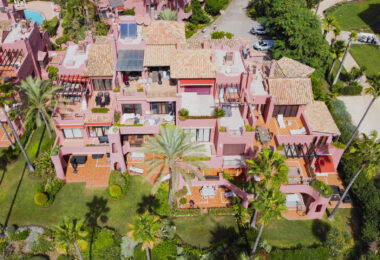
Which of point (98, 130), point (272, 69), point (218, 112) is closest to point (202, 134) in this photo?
point (218, 112)

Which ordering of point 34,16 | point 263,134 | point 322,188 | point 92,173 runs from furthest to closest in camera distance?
1. point 34,16
2. point 92,173
3. point 263,134
4. point 322,188

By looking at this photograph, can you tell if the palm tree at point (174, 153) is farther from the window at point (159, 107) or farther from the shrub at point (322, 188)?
the shrub at point (322, 188)

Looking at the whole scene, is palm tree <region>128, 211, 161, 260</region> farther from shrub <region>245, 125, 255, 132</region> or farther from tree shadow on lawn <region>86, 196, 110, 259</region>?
shrub <region>245, 125, 255, 132</region>

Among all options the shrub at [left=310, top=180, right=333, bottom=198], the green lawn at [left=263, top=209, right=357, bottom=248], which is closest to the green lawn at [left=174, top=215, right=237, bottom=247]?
the green lawn at [left=263, top=209, right=357, bottom=248]

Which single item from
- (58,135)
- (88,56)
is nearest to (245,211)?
(58,135)

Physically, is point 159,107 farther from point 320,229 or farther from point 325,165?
point 320,229

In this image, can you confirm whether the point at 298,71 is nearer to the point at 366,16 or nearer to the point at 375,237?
the point at 375,237

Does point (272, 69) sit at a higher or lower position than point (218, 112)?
higher
